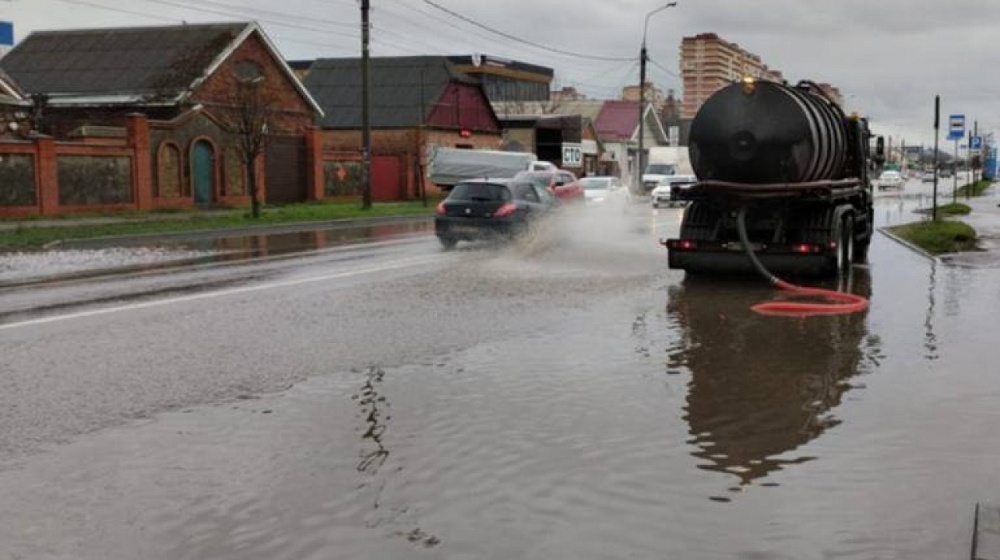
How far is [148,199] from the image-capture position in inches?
1421

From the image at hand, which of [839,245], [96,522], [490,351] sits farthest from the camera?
[839,245]

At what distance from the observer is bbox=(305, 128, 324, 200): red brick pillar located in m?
45.8

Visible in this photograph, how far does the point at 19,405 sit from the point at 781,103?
35.0ft

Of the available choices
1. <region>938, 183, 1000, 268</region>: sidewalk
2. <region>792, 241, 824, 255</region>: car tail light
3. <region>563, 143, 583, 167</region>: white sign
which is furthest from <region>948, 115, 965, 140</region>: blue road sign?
<region>563, 143, 583, 167</region>: white sign

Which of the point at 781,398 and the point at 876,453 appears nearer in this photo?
the point at 876,453

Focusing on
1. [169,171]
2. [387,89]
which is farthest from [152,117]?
[387,89]

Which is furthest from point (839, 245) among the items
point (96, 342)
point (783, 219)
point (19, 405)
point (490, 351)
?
point (19, 405)

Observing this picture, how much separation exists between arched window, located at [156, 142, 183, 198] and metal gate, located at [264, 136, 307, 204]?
5418 millimetres

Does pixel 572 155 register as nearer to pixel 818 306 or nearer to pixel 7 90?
→ pixel 7 90

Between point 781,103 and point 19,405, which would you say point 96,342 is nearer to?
point 19,405

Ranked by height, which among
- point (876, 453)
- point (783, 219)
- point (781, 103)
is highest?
point (781, 103)

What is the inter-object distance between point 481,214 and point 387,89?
41.1 meters

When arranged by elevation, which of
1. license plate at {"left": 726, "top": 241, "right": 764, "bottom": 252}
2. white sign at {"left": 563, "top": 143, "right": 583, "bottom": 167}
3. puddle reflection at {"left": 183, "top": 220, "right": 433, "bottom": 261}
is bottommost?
puddle reflection at {"left": 183, "top": 220, "right": 433, "bottom": 261}

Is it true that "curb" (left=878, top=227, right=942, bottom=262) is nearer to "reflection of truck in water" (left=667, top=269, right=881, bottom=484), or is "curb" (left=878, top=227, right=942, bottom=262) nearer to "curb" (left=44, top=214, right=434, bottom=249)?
"reflection of truck in water" (left=667, top=269, right=881, bottom=484)
